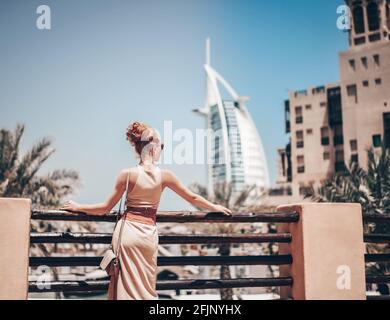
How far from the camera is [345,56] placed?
191 ft

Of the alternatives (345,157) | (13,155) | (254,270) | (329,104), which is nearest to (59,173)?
(13,155)

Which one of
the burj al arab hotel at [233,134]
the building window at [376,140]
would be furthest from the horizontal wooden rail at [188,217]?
the burj al arab hotel at [233,134]

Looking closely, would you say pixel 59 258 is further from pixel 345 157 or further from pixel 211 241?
pixel 345 157

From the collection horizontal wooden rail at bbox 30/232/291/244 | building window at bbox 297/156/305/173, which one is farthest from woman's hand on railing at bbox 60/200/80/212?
building window at bbox 297/156/305/173

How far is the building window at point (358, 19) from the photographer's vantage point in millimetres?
61656

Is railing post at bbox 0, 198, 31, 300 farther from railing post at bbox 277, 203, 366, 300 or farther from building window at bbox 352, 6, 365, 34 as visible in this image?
building window at bbox 352, 6, 365, 34

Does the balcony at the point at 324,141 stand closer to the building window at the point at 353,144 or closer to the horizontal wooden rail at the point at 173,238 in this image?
the building window at the point at 353,144

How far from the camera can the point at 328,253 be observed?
4.32 meters

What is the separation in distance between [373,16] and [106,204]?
6500 centimetres

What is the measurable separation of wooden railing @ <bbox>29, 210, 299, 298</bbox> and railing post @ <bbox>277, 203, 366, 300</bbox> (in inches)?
5.8

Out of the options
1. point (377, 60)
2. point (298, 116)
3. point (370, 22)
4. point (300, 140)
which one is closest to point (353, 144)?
point (300, 140)

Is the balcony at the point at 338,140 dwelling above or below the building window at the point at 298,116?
below

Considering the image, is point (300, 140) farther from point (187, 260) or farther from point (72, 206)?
point (72, 206)
